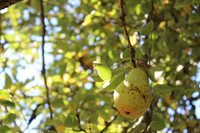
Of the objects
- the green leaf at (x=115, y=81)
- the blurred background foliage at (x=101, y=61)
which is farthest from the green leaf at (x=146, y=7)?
the green leaf at (x=115, y=81)

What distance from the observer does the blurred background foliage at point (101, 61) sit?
1.62m

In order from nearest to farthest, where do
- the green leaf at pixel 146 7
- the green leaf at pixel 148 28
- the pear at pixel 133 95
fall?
the pear at pixel 133 95, the green leaf at pixel 148 28, the green leaf at pixel 146 7

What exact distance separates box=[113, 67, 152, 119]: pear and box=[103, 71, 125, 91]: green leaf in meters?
0.03

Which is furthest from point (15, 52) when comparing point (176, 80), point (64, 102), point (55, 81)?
point (176, 80)

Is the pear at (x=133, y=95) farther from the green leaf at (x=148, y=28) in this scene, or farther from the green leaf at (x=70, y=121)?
the green leaf at (x=70, y=121)

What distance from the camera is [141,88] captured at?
36.5 inches

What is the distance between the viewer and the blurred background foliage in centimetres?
162

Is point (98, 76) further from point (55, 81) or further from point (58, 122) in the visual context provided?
point (55, 81)

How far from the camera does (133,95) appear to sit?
91cm

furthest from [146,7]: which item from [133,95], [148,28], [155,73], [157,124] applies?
[133,95]

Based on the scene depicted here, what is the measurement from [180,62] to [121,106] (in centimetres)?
89

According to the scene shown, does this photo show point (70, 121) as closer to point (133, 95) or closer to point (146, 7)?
point (146, 7)

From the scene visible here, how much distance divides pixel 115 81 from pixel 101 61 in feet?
3.58

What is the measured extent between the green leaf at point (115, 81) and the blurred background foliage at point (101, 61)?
418mm
